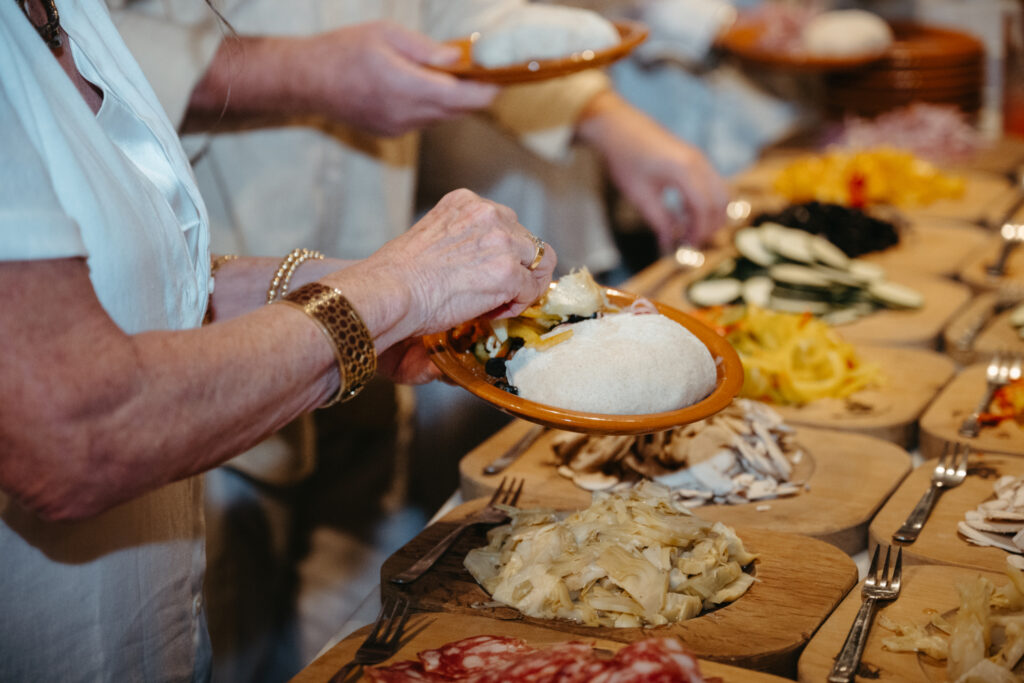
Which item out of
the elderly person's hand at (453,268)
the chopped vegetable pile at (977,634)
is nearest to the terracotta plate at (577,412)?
the elderly person's hand at (453,268)

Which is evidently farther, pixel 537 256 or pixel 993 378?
pixel 993 378

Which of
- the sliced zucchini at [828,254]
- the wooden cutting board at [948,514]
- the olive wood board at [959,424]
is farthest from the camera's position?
the sliced zucchini at [828,254]

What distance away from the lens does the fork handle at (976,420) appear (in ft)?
5.10

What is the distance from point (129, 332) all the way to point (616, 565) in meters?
0.60

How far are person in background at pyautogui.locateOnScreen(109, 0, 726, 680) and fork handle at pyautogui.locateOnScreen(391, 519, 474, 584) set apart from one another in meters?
0.94

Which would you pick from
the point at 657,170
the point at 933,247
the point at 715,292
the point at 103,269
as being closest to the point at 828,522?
the point at 715,292

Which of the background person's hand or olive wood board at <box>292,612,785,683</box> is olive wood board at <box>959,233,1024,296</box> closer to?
the background person's hand

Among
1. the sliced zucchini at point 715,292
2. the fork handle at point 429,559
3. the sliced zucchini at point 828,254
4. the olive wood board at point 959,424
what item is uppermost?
the sliced zucchini at point 828,254

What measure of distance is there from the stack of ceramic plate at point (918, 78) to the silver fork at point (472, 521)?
93.6 inches

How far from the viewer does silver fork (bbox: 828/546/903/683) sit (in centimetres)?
101

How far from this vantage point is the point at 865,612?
1101mm

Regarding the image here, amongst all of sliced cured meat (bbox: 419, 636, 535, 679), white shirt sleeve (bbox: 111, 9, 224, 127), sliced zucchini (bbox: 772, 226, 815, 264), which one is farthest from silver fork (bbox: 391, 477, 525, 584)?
sliced zucchini (bbox: 772, 226, 815, 264)

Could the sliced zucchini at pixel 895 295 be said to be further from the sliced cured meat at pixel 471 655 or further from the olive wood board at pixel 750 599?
the sliced cured meat at pixel 471 655

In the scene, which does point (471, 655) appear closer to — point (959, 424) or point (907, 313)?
point (959, 424)
